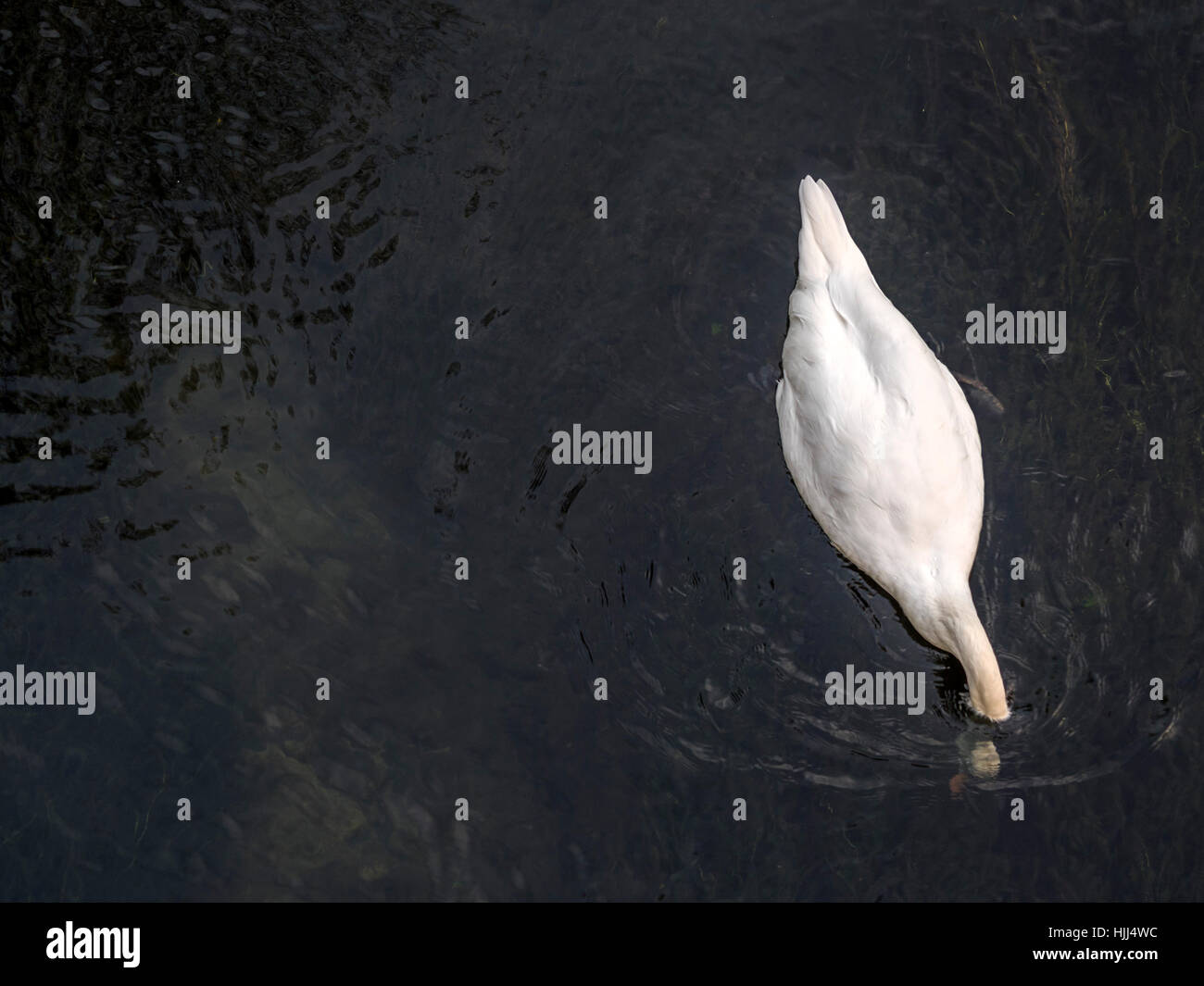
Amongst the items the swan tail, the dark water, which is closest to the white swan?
the swan tail

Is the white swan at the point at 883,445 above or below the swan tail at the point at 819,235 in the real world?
below

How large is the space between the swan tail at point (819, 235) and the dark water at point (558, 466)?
387 millimetres

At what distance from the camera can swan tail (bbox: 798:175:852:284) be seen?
26.6ft

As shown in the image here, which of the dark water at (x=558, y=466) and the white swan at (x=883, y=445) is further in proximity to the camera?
the dark water at (x=558, y=466)

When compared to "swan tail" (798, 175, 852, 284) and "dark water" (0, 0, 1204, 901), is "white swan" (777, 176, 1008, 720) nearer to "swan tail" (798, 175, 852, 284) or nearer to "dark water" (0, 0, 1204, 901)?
"swan tail" (798, 175, 852, 284)

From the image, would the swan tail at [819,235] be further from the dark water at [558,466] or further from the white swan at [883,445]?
the dark water at [558,466]

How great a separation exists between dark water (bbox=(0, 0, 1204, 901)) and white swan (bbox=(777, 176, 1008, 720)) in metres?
0.41

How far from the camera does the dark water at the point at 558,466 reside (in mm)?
8141

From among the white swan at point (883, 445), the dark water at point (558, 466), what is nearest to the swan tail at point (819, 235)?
the white swan at point (883, 445)

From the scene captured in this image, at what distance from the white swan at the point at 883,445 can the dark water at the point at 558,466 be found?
16.2 inches

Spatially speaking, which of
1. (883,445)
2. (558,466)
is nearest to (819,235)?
(883,445)

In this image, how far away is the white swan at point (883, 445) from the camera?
763 centimetres

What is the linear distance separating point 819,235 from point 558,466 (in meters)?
1.96
